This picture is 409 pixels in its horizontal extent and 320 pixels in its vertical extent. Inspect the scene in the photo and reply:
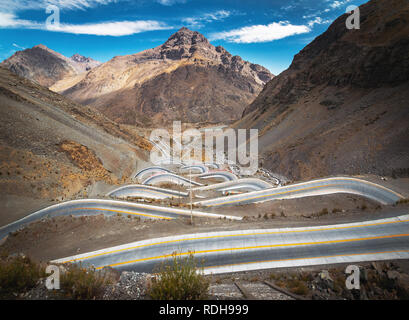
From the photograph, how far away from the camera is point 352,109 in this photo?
4281 cm

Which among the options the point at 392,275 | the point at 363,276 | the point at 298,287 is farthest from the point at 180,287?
the point at 392,275

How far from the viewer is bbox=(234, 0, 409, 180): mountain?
3106cm

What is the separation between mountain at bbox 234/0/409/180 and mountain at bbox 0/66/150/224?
31.9 meters

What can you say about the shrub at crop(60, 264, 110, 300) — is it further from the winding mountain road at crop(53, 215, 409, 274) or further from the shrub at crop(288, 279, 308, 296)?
the shrub at crop(288, 279, 308, 296)

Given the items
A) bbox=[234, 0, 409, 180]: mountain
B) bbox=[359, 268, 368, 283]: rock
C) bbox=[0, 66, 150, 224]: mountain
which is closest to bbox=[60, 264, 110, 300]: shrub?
bbox=[359, 268, 368, 283]: rock

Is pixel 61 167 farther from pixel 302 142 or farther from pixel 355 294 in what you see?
pixel 302 142

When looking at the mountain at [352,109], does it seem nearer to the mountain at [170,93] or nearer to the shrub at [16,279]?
the shrub at [16,279]

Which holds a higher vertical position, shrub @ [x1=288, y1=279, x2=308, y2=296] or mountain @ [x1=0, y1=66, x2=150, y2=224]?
mountain @ [x1=0, y1=66, x2=150, y2=224]

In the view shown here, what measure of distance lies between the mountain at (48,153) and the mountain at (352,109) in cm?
3193

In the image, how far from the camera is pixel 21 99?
3300cm
